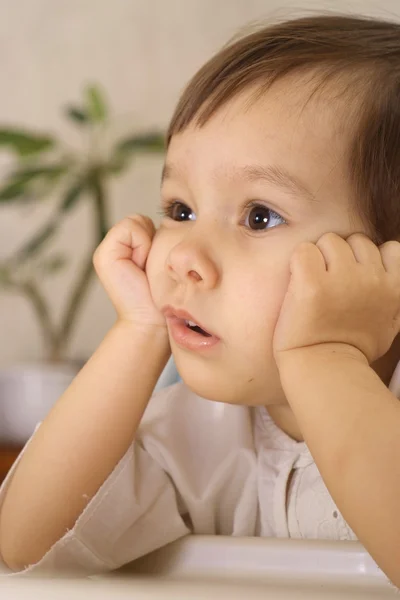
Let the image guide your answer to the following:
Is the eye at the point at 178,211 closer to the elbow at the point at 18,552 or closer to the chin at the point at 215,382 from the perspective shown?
the chin at the point at 215,382

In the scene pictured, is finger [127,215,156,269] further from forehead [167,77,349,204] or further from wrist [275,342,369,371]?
wrist [275,342,369,371]

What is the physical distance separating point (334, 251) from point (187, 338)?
144 mm

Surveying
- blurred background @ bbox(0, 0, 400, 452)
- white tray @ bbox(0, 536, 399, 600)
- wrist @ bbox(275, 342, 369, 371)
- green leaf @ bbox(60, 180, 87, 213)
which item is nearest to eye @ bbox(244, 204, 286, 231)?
wrist @ bbox(275, 342, 369, 371)

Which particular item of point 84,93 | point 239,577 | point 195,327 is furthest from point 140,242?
point 84,93

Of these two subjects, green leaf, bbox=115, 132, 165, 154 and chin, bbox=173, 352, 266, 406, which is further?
green leaf, bbox=115, 132, 165, 154

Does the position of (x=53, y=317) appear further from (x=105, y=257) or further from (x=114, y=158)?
(x=105, y=257)

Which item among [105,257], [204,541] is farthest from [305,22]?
[204,541]

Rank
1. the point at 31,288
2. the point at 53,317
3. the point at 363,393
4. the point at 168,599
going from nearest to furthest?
the point at 168,599, the point at 363,393, the point at 31,288, the point at 53,317

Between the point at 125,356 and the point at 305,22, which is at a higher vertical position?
the point at 305,22

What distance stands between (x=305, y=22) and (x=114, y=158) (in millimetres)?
1130

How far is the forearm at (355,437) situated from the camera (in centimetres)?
44

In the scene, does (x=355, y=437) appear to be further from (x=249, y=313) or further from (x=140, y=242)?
(x=140, y=242)

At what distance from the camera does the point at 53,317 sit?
2.13 meters

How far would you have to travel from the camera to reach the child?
0.55 meters
